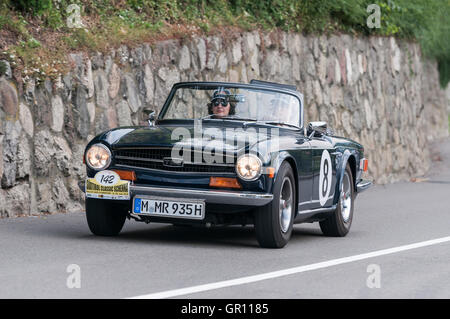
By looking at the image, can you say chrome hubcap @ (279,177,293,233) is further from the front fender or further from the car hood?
the front fender

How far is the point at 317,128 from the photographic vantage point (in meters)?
9.92

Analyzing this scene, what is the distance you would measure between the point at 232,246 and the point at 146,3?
7763mm

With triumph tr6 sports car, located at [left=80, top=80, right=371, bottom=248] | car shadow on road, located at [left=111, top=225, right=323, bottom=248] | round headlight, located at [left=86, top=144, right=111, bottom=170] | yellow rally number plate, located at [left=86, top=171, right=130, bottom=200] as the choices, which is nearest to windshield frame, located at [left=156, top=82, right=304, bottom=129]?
triumph tr6 sports car, located at [left=80, top=80, right=371, bottom=248]

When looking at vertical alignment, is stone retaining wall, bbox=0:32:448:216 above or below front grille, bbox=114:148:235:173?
above

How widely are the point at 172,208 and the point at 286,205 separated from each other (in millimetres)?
1117

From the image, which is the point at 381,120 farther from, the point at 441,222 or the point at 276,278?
the point at 276,278

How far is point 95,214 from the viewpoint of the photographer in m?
8.99

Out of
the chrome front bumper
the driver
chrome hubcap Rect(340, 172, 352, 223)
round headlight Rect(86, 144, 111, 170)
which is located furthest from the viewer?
chrome hubcap Rect(340, 172, 352, 223)

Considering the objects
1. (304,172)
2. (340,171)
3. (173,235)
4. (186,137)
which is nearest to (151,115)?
(173,235)

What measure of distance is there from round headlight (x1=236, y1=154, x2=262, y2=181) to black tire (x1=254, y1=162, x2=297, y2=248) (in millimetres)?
242

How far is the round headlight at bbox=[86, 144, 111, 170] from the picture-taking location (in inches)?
342

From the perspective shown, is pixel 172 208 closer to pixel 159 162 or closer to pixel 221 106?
pixel 159 162

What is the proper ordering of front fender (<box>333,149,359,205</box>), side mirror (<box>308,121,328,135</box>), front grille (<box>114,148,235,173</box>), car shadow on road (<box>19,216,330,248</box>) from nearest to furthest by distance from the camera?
front grille (<box>114,148,235,173</box>), car shadow on road (<box>19,216,330,248</box>), side mirror (<box>308,121,328,135</box>), front fender (<box>333,149,359,205</box>)

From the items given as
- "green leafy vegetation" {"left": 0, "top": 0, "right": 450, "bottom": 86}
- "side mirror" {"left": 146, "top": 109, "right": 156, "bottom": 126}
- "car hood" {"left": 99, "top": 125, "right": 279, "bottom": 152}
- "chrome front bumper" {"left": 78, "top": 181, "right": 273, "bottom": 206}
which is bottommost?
"chrome front bumper" {"left": 78, "top": 181, "right": 273, "bottom": 206}
